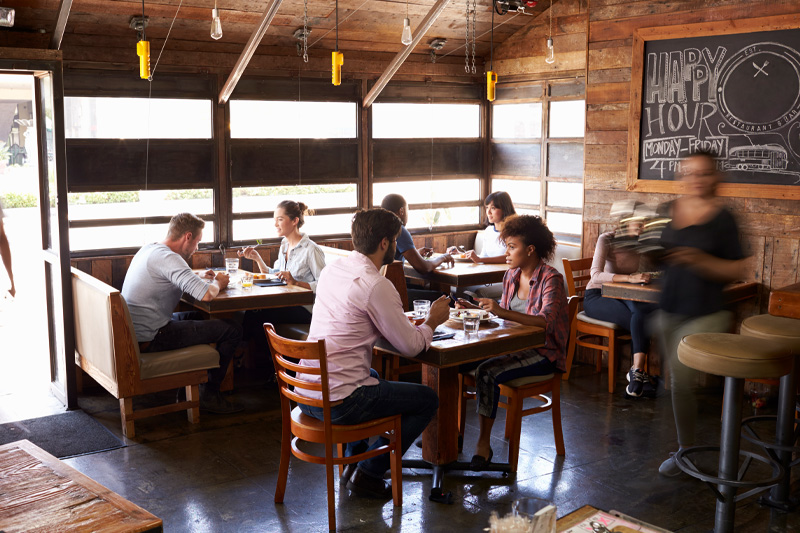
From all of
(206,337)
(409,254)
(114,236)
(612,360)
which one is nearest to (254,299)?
(206,337)

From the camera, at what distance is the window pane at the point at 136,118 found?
18.3 feet

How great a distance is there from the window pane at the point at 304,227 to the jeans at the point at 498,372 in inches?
117

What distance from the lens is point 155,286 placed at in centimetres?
474

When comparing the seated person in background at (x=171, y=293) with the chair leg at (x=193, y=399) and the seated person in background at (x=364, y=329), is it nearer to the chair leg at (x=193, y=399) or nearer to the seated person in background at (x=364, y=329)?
the chair leg at (x=193, y=399)

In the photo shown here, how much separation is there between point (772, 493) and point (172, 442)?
3.19 meters

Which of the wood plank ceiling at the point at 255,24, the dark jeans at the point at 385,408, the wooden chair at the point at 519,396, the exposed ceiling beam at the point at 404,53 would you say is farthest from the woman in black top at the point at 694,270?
the wood plank ceiling at the point at 255,24

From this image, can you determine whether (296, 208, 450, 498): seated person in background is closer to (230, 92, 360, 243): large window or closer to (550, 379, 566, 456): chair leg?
(550, 379, 566, 456): chair leg

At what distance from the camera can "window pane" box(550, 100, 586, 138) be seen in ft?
22.4

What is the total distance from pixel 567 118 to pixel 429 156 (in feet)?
4.45

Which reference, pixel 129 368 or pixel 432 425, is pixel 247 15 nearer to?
pixel 129 368

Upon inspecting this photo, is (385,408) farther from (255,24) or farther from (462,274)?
(255,24)

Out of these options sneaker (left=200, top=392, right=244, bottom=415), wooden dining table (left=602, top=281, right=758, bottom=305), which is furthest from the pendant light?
sneaker (left=200, top=392, right=244, bottom=415)

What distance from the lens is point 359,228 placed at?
→ 3514 millimetres

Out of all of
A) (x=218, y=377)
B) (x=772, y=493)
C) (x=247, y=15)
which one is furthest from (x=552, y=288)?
(x=247, y=15)
